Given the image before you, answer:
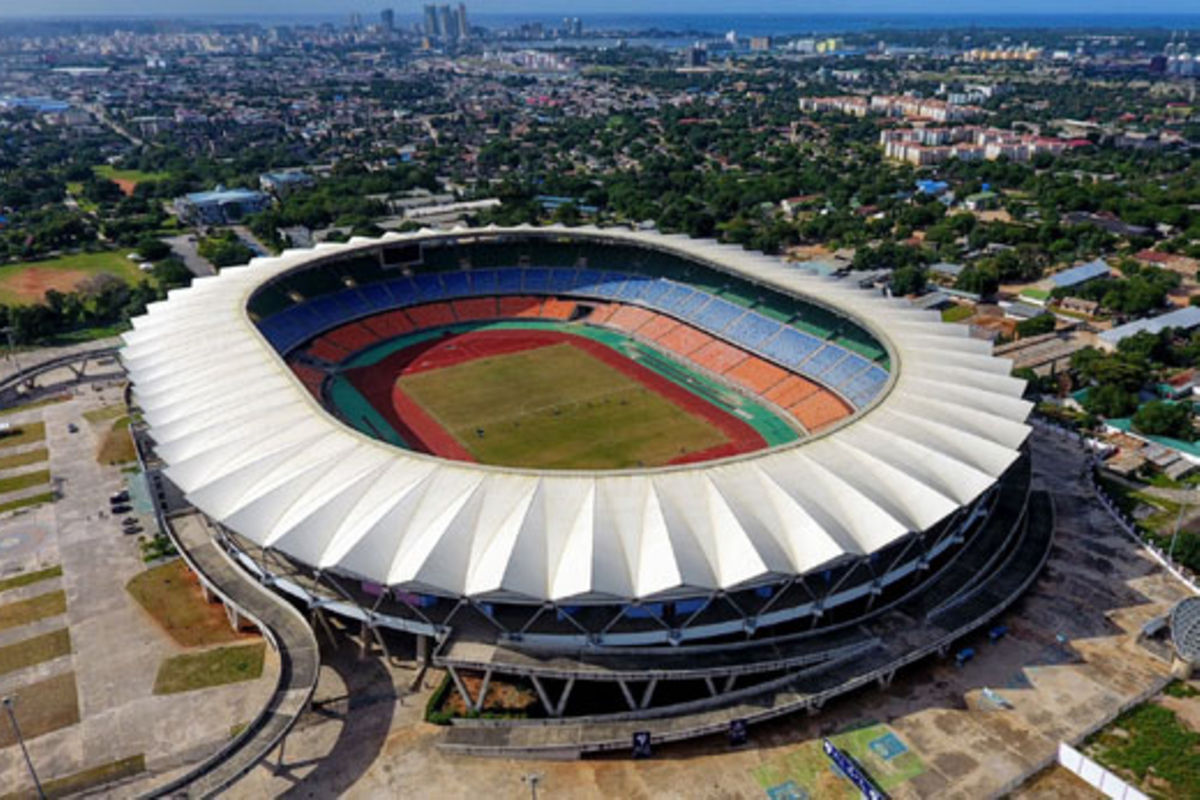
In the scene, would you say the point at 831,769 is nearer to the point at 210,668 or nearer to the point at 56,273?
the point at 210,668

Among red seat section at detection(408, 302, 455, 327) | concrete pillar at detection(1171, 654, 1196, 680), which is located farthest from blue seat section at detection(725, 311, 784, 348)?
concrete pillar at detection(1171, 654, 1196, 680)

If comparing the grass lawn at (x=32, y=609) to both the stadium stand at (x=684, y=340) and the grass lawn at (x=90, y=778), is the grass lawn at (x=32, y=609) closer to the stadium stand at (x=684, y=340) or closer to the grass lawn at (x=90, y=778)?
the grass lawn at (x=90, y=778)

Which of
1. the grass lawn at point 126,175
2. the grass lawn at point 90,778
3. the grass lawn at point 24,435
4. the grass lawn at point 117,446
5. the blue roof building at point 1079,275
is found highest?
the grass lawn at point 126,175

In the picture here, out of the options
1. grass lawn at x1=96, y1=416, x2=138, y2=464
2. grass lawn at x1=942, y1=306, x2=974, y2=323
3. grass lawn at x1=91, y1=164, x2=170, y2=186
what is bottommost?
grass lawn at x1=942, y1=306, x2=974, y2=323

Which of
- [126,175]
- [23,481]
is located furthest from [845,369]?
[126,175]

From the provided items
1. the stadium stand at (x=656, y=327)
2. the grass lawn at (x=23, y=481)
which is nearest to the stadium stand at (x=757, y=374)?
the stadium stand at (x=656, y=327)

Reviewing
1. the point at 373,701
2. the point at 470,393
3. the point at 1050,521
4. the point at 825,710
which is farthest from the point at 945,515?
the point at 470,393

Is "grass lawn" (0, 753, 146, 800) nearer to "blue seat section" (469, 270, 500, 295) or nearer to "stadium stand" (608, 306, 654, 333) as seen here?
"stadium stand" (608, 306, 654, 333)

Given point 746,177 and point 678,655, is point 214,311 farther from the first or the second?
point 746,177
